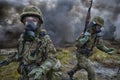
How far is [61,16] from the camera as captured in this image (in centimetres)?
1953

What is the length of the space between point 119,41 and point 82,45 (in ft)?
35.6

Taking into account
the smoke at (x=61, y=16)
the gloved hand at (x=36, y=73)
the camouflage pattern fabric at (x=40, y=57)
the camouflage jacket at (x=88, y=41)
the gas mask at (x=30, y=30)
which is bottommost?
the smoke at (x=61, y=16)

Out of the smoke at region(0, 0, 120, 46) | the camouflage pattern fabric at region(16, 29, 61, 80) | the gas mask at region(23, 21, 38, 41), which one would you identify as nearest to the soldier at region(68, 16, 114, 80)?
the camouflage pattern fabric at region(16, 29, 61, 80)

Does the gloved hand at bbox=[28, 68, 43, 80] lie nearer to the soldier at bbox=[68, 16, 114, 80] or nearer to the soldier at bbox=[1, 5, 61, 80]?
the soldier at bbox=[1, 5, 61, 80]

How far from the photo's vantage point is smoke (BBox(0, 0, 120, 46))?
51.5 ft

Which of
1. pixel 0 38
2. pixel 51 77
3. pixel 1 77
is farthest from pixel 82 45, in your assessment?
pixel 0 38

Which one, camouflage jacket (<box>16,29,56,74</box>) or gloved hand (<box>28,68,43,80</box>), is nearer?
gloved hand (<box>28,68,43,80</box>)

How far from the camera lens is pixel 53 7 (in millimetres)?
19172

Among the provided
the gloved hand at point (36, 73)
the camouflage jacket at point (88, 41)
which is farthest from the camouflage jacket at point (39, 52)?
the camouflage jacket at point (88, 41)

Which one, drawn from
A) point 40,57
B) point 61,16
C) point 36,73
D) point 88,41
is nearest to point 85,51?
point 88,41

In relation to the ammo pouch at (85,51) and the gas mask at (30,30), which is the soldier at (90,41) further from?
the gas mask at (30,30)

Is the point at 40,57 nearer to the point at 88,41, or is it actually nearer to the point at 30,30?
the point at 30,30

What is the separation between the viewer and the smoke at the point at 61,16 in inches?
618

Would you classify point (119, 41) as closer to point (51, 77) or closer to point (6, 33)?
point (6, 33)
